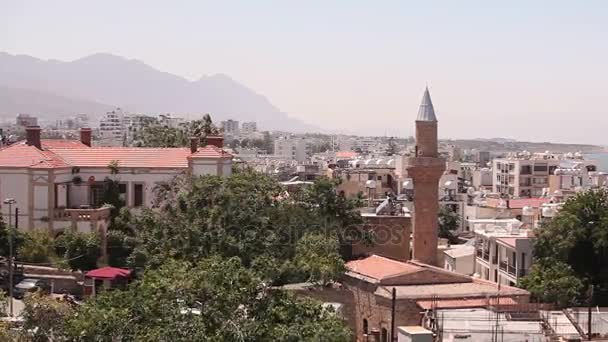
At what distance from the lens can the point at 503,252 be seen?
39.2 metres

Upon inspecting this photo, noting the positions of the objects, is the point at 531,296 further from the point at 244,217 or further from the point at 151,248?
the point at 151,248

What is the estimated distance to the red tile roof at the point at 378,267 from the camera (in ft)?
102

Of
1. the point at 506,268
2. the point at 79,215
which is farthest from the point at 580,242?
the point at 79,215

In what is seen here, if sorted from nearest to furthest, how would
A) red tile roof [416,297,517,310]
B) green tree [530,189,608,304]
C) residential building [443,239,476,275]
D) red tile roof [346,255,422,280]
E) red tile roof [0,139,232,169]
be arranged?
red tile roof [416,297,517,310] < red tile roof [346,255,422,280] < green tree [530,189,608,304] < red tile roof [0,139,232,169] < residential building [443,239,476,275]

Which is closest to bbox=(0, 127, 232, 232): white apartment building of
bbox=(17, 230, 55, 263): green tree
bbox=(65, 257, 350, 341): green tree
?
bbox=(17, 230, 55, 263): green tree

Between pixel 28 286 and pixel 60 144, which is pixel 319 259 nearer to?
pixel 28 286

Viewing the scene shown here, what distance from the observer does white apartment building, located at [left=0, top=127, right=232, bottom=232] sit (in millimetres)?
38781

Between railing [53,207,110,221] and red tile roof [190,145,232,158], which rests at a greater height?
red tile roof [190,145,232,158]

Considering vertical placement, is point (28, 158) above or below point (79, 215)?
above

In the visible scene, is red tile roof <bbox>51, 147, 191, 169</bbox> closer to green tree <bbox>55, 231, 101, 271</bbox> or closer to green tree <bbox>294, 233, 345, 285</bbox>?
green tree <bbox>55, 231, 101, 271</bbox>

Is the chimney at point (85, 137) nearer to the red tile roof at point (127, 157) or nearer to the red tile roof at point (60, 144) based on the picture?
the red tile roof at point (60, 144)

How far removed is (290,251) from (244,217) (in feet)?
7.12

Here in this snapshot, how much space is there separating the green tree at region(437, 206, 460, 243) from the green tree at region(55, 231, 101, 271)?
27558 millimetres

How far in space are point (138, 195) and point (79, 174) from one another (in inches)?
107
